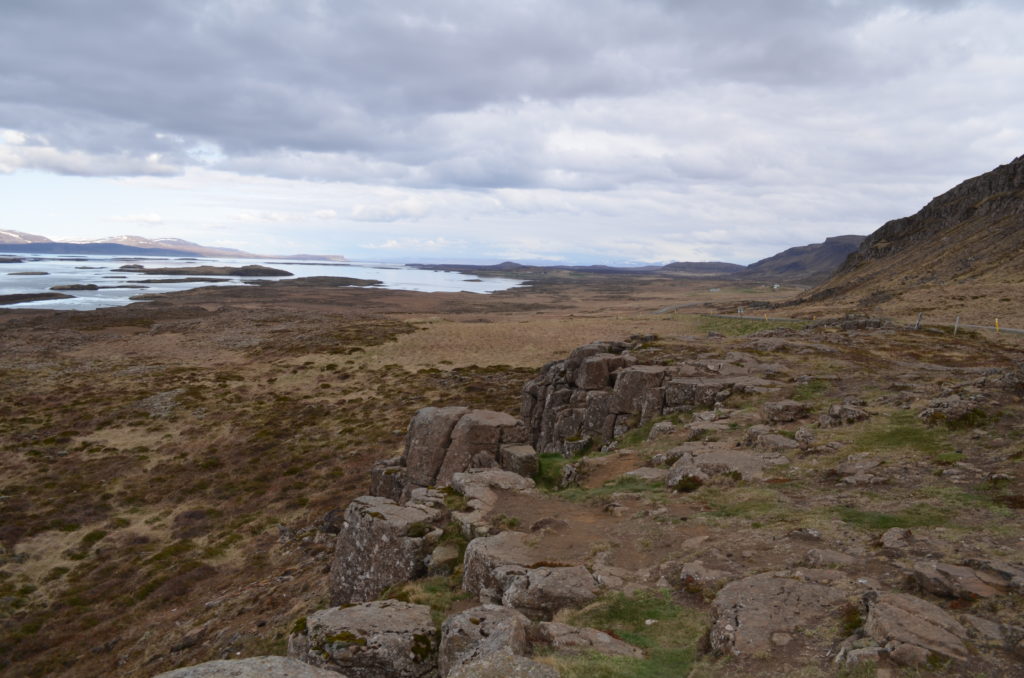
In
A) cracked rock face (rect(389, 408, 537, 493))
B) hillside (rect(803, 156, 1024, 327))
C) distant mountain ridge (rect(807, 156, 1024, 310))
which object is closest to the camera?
cracked rock face (rect(389, 408, 537, 493))

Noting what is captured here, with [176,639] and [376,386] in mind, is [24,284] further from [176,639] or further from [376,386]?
[176,639]

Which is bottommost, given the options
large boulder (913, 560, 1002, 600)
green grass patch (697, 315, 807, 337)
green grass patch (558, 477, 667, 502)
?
green grass patch (558, 477, 667, 502)

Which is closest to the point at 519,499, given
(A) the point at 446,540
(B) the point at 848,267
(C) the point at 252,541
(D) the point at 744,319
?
(A) the point at 446,540

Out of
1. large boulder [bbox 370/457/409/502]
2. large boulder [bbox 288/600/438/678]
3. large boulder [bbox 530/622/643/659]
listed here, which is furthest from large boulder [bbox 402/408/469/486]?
large boulder [bbox 530/622/643/659]

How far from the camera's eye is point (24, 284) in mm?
181500

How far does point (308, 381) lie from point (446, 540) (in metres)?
44.0

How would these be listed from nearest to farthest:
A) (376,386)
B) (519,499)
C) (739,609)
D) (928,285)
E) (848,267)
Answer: (739,609), (519,499), (376,386), (928,285), (848,267)

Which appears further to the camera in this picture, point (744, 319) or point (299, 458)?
point (744, 319)

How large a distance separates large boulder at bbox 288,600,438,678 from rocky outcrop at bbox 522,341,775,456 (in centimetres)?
1596

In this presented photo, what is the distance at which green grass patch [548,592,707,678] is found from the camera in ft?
27.1

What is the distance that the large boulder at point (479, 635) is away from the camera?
8.84m

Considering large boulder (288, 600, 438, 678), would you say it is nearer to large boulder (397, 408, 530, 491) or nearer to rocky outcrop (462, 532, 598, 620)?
rocky outcrop (462, 532, 598, 620)

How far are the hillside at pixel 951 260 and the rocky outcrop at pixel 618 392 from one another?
3437 cm

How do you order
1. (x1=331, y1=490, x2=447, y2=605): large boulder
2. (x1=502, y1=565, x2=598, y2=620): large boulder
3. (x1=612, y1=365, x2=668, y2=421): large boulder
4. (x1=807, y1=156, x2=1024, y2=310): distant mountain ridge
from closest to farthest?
(x1=502, y1=565, x2=598, y2=620): large boulder, (x1=331, y1=490, x2=447, y2=605): large boulder, (x1=612, y1=365, x2=668, y2=421): large boulder, (x1=807, y1=156, x2=1024, y2=310): distant mountain ridge
